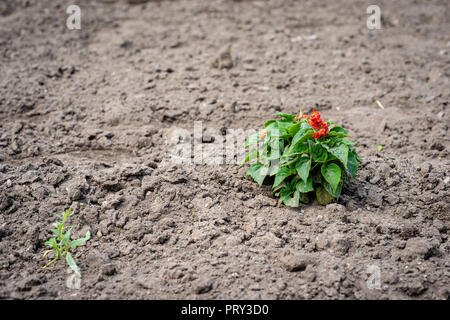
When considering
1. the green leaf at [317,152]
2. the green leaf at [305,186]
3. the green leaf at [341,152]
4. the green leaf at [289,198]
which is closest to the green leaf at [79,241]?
the green leaf at [289,198]

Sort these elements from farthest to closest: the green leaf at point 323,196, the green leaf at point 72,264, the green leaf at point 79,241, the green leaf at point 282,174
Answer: the green leaf at point 323,196
the green leaf at point 282,174
the green leaf at point 79,241
the green leaf at point 72,264

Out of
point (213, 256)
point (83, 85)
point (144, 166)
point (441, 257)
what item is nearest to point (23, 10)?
point (83, 85)

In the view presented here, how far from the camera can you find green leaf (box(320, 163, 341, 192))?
2.82m

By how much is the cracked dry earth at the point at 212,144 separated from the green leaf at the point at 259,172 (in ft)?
0.68

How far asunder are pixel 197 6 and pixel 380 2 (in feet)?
9.02

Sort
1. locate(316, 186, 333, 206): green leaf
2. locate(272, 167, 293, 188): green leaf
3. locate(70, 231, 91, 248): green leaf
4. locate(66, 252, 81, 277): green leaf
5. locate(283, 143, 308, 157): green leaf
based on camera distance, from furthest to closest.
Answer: locate(316, 186, 333, 206): green leaf → locate(272, 167, 293, 188): green leaf → locate(283, 143, 308, 157): green leaf → locate(70, 231, 91, 248): green leaf → locate(66, 252, 81, 277): green leaf

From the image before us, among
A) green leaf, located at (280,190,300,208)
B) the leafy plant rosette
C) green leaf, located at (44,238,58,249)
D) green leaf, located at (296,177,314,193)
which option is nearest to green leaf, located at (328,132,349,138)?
the leafy plant rosette

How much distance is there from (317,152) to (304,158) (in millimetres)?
118

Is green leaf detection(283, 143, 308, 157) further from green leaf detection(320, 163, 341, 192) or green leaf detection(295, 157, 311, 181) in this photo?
green leaf detection(320, 163, 341, 192)

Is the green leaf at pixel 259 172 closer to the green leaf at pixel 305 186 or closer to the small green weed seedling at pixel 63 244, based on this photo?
the green leaf at pixel 305 186

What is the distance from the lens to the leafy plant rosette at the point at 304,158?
281 cm

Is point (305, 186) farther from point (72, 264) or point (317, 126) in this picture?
point (72, 264)

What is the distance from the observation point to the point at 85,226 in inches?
116

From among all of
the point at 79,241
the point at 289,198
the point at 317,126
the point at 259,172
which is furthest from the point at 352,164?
the point at 79,241
